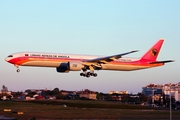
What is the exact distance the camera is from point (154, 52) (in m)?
72.9

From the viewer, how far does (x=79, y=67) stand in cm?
6056

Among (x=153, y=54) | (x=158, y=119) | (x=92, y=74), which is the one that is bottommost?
(x=158, y=119)

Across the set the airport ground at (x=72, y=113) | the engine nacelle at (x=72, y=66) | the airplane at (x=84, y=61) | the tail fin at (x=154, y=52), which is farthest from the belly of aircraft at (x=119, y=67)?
the airport ground at (x=72, y=113)

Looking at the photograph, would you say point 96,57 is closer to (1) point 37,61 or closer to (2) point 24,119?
(1) point 37,61

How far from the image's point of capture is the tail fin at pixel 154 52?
7150 cm

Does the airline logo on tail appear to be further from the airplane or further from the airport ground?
the airport ground

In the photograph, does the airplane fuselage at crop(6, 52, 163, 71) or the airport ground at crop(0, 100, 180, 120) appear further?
the airplane fuselage at crop(6, 52, 163, 71)

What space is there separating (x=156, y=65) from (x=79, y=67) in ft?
55.3

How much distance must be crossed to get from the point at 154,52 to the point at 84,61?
57.8ft

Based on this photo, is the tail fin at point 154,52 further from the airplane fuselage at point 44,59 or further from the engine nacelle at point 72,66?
the engine nacelle at point 72,66

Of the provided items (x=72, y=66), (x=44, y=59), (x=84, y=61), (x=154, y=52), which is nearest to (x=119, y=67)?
(x=84, y=61)

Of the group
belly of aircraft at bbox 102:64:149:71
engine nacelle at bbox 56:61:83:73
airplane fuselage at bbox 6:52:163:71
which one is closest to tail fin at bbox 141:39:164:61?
belly of aircraft at bbox 102:64:149:71

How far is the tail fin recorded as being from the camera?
71.5 metres

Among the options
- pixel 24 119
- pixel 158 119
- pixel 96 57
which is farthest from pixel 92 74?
pixel 24 119
